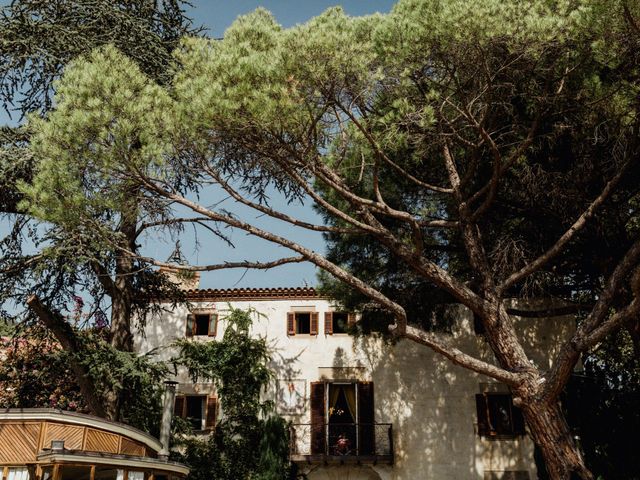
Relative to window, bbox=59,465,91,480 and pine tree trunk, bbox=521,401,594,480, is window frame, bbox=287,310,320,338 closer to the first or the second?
pine tree trunk, bbox=521,401,594,480

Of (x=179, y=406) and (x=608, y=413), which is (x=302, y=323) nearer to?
(x=179, y=406)

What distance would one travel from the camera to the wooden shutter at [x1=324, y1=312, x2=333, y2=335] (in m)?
19.7

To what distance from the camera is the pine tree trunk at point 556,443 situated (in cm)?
1074

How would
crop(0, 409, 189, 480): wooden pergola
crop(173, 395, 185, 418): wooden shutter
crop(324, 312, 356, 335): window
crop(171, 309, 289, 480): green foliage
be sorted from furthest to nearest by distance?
crop(324, 312, 356, 335): window, crop(173, 395, 185, 418): wooden shutter, crop(171, 309, 289, 480): green foliage, crop(0, 409, 189, 480): wooden pergola

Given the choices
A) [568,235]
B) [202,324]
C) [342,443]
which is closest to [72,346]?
[202,324]

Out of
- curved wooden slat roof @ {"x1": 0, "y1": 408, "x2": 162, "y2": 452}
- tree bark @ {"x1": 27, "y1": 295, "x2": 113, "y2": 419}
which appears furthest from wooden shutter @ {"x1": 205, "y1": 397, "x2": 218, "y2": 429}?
curved wooden slat roof @ {"x1": 0, "y1": 408, "x2": 162, "y2": 452}

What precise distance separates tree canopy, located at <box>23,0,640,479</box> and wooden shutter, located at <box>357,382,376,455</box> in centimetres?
712

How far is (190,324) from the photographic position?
20.1 m

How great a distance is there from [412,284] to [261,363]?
6223 mm

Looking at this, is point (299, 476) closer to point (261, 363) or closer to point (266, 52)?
point (261, 363)

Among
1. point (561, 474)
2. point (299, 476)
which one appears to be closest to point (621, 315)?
point (561, 474)

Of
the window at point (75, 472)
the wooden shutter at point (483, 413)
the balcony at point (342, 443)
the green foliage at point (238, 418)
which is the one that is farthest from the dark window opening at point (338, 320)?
the window at point (75, 472)

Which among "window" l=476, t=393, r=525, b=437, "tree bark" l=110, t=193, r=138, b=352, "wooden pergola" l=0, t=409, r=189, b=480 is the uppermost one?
"tree bark" l=110, t=193, r=138, b=352

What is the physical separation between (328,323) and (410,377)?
2.87m
